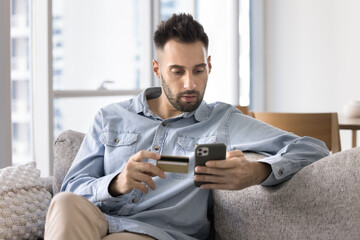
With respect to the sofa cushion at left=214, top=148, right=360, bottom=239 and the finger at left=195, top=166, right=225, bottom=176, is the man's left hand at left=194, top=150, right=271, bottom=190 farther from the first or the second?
the sofa cushion at left=214, top=148, right=360, bottom=239

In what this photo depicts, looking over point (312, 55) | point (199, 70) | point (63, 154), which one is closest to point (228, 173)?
point (199, 70)

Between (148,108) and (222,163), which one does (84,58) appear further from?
(222,163)

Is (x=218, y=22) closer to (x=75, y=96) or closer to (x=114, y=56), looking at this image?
(x=114, y=56)

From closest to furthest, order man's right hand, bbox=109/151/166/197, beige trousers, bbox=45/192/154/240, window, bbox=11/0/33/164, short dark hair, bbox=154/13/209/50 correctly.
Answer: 1. beige trousers, bbox=45/192/154/240
2. man's right hand, bbox=109/151/166/197
3. short dark hair, bbox=154/13/209/50
4. window, bbox=11/0/33/164

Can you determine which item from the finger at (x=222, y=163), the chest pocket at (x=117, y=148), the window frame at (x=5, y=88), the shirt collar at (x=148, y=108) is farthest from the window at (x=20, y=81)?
the finger at (x=222, y=163)

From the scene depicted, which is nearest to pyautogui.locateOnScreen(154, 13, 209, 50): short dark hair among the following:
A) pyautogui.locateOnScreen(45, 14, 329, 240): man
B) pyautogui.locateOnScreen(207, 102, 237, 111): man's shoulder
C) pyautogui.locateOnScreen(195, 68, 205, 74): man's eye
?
pyautogui.locateOnScreen(45, 14, 329, 240): man

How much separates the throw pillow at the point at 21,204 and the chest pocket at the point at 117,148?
256 millimetres

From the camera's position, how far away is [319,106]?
18.1 ft

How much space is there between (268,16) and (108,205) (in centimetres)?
445

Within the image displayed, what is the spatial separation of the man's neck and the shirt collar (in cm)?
3

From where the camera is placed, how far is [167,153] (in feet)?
6.57

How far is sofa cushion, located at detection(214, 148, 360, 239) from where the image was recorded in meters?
1.56

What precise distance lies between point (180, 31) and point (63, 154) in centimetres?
65

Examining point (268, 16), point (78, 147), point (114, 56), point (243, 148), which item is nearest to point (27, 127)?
point (114, 56)
